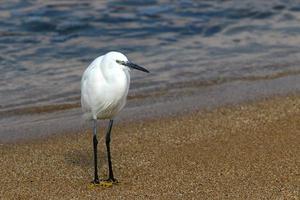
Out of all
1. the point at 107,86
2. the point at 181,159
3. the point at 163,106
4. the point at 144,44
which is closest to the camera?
the point at 107,86

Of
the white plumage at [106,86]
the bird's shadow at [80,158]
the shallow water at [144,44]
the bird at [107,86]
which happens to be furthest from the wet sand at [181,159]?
the shallow water at [144,44]

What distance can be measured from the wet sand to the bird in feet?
1.19

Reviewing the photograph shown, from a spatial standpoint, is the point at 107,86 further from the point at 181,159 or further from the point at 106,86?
the point at 181,159

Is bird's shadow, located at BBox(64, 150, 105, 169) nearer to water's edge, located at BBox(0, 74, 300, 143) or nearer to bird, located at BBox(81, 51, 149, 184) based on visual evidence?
bird, located at BBox(81, 51, 149, 184)

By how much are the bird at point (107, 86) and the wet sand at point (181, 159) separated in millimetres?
361

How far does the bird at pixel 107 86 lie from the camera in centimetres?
583

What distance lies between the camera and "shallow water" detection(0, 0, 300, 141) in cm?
899

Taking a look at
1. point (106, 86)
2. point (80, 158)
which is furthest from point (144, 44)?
point (106, 86)

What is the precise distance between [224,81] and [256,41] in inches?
78.6

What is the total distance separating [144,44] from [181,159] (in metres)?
4.59

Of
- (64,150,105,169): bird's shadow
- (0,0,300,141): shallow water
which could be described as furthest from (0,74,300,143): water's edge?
(64,150,105,169): bird's shadow

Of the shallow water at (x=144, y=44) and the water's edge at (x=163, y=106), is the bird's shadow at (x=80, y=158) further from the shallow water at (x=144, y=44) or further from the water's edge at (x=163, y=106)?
the shallow water at (x=144, y=44)

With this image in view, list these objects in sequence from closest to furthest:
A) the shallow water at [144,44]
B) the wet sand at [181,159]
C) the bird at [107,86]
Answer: the bird at [107,86] → the wet sand at [181,159] → the shallow water at [144,44]

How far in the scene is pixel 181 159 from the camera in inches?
262
